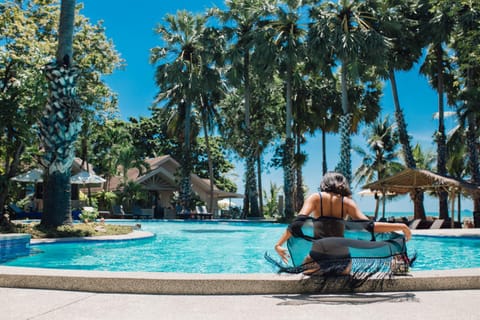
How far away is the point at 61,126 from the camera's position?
469 inches

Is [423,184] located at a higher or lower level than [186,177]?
lower

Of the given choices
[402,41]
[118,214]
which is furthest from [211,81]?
[402,41]

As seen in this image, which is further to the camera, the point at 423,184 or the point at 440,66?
the point at 440,66

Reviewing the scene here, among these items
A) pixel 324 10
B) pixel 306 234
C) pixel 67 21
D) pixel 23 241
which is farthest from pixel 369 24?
pixel 306 234

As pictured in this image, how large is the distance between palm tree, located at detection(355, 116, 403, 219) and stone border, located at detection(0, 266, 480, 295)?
3223cm

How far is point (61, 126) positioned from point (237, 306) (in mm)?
9836

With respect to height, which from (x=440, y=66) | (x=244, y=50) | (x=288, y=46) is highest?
(x=244, y=50)

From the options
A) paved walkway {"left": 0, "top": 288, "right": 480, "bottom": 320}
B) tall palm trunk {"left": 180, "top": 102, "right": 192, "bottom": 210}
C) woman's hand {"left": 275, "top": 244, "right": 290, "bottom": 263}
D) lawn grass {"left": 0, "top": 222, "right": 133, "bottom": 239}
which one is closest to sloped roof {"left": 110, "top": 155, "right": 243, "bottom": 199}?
tall palm trunk {"left": 180, "top": 102, "right": 192, "bottom": 210}

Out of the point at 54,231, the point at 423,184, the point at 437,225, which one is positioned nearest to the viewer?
the point at 54,231

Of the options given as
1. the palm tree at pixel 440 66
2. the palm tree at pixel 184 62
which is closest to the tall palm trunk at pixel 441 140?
the palm tree at pixel 440 66

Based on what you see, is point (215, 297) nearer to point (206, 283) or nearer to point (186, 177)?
point (206, 283)

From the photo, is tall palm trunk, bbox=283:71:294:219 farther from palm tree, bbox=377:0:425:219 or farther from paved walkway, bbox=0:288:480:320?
paved walkway, bbox=0:288:480:320

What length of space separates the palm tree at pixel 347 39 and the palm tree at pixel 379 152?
12696mm

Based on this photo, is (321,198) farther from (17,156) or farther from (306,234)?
(17,156)
